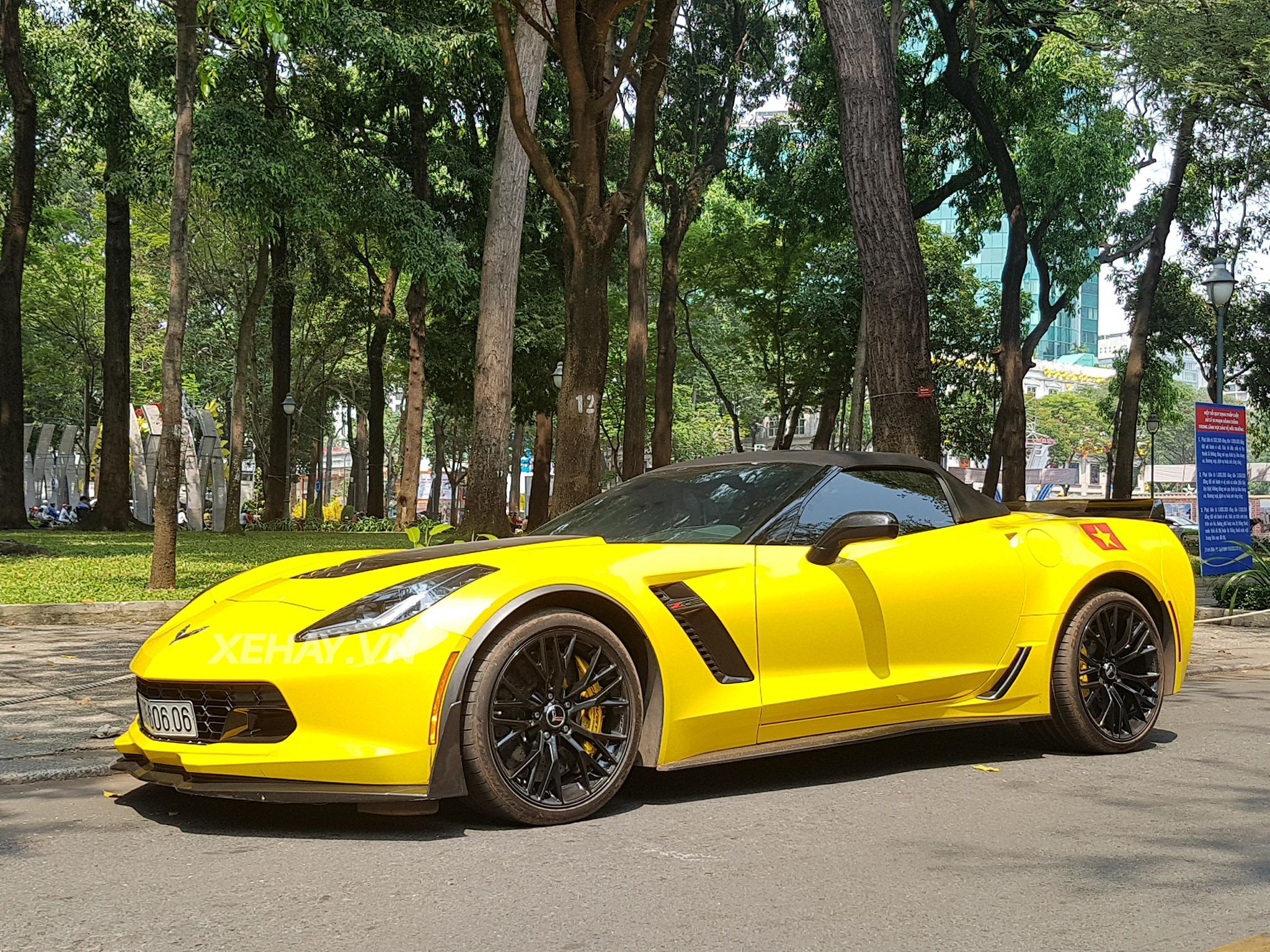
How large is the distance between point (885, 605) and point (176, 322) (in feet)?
30.1

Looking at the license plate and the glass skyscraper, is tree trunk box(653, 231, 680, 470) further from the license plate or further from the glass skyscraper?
the glass skyscraper

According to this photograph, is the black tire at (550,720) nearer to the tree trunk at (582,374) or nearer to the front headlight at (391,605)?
the front headlight at (391,605)

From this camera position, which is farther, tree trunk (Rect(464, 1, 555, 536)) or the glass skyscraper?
the glass skyscraper

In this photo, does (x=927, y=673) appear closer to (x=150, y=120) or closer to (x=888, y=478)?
(x=888, y=478)

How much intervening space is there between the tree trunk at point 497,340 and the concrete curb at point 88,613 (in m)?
6.96

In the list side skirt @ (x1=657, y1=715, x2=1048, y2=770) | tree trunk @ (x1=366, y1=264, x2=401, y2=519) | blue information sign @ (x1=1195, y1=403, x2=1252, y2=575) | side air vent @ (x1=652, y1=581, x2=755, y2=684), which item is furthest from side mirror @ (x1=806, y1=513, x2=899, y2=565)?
tree trunk @ (x1=366, y1=264, x2=401, y2=519)

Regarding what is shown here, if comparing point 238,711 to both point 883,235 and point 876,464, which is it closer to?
point 876,464

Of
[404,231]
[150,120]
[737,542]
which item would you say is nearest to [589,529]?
[737,542]

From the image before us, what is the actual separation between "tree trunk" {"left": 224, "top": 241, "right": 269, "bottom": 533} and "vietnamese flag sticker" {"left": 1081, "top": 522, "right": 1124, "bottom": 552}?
2593 centimetres

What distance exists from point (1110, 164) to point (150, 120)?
2231 centimetres

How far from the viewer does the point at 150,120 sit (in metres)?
31.5

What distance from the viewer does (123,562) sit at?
659 inches

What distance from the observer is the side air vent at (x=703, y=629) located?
4672mm

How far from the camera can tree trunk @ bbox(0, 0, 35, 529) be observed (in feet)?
84.7
